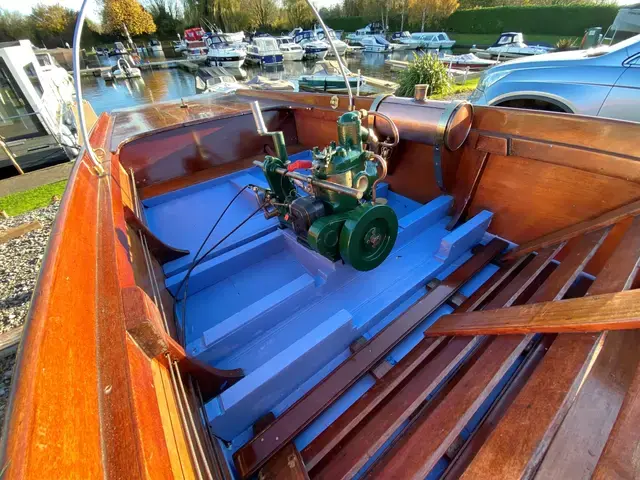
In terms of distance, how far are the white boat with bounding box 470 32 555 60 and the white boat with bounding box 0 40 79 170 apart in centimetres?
2186

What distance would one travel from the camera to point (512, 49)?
1866cm

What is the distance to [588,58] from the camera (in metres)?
2.95

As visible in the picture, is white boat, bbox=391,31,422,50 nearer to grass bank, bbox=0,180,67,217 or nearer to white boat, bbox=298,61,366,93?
white boat, bbox=298,61,366,93

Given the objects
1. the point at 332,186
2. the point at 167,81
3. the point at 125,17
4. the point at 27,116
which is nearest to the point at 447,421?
the point at 332,186

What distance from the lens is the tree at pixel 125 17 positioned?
35.3m

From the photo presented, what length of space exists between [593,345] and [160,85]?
1096 inches

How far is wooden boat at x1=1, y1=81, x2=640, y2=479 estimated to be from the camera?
664 mm

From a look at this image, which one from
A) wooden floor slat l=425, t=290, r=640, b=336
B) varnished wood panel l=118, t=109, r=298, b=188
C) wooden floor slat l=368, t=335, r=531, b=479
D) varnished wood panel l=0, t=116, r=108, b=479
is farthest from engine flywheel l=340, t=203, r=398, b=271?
varnished wood panel l=118, t=109, r=298, b=188

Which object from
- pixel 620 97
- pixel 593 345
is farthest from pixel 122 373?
pixel 620 97

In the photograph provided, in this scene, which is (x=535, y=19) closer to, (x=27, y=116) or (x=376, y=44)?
(x=376, y=44)

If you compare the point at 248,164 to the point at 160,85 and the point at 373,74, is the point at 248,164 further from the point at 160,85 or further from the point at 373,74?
the point at 160,85

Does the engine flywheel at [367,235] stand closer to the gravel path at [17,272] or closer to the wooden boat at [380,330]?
the wooden boat at [380,330]

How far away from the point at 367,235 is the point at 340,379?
2.73 ft

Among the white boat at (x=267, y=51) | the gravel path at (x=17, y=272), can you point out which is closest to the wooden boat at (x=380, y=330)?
the gravel path at (x=17, y=272)
